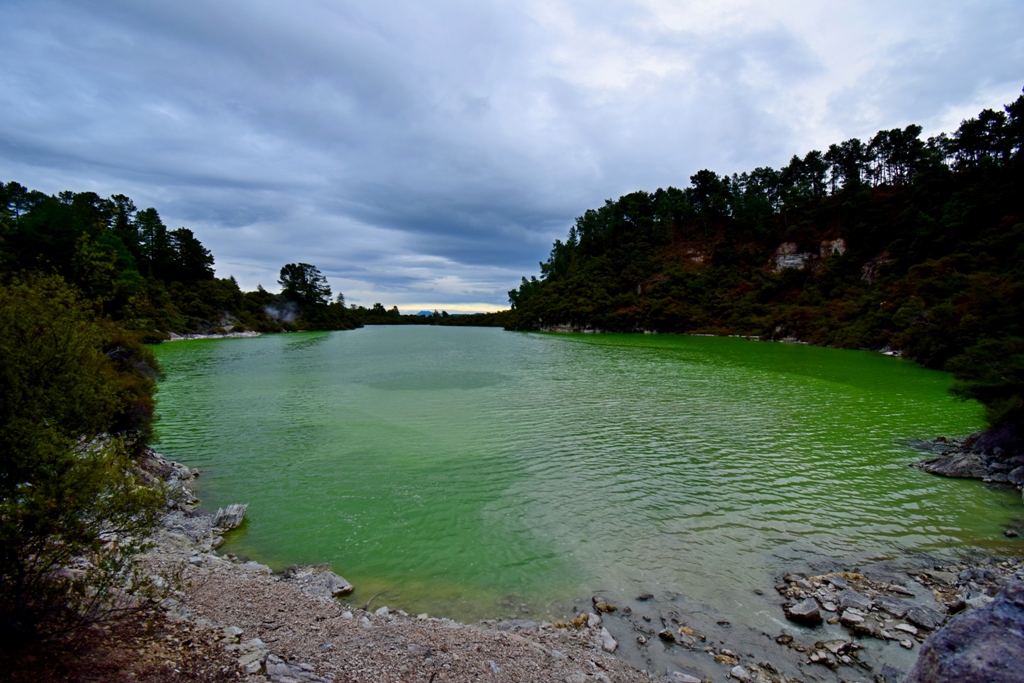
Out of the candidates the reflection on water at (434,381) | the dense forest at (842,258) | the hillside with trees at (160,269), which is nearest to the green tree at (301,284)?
the hillside with trees at (160,269)

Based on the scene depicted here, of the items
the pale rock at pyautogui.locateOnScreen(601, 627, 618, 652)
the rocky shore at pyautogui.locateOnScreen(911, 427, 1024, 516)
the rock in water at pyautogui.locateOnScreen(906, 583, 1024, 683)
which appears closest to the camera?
the rock in water at pyautogui.locateOnScreen(906, 583, 1024, 683)

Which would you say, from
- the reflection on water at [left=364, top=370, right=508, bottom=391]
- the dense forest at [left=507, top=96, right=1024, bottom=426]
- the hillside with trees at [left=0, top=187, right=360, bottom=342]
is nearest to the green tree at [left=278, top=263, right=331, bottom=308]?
the hillside with trees at [left=0, top=187, right=360, bottom=342]

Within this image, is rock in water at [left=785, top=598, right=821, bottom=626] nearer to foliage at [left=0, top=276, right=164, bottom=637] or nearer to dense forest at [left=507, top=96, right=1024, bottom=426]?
foliage at [left=0, top=276, right=164, bottom=637]

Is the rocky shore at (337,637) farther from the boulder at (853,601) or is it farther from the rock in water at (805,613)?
the boulder at (853,601)

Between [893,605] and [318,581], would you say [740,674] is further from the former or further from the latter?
[318,581]

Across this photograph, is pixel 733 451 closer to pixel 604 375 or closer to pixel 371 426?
pixel 371 426

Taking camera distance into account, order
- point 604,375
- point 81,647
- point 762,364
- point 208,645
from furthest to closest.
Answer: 1. point 762,364
2. point 604,375
3. point 208,645
4. point 81,647

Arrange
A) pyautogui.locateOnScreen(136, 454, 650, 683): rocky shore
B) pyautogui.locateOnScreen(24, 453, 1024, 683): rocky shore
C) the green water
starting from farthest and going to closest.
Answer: the green water → pyautogui.locateOnScreen(136, 454, 650, 683): rocky shore → pyautogui.locateOnScreen(24, 453, 1024, 683): rocky shore

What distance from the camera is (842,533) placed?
10.9 m

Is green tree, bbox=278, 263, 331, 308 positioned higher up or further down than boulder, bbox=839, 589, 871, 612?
→ higher up

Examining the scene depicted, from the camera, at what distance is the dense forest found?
3834 centimetres

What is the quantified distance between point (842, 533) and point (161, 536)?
16.2 meters

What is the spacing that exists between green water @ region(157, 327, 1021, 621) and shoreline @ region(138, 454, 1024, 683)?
70 centimetres

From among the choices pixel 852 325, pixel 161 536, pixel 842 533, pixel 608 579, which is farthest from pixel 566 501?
pixel 852 325
